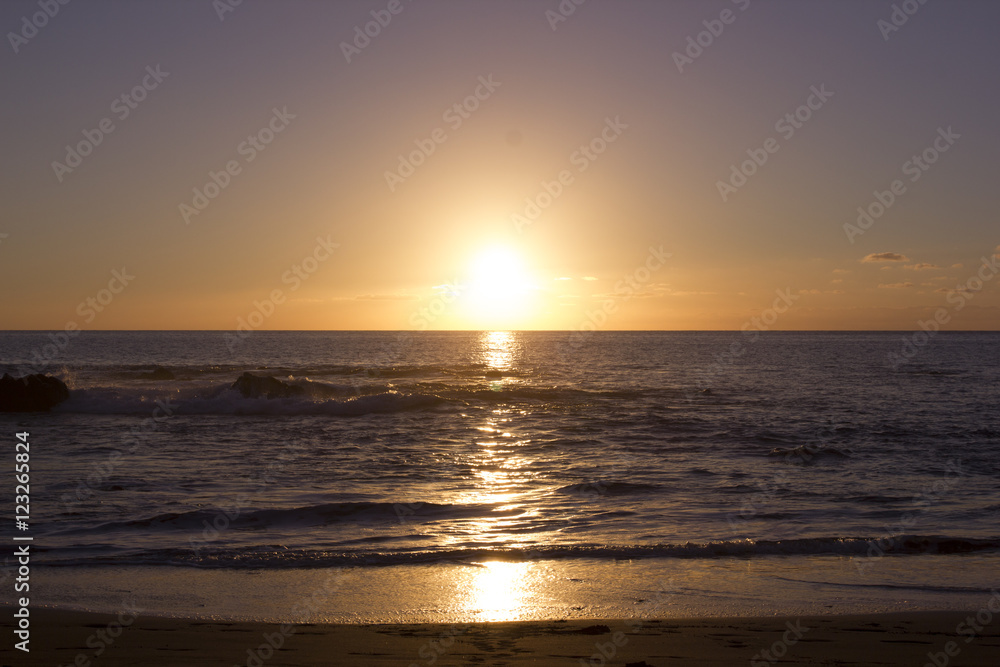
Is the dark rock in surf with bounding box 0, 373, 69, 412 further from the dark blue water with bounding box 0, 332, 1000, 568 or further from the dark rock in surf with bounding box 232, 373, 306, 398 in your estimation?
the dark rock in surf with bounding box 232, 373, 306, 398

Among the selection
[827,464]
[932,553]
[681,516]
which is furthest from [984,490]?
[681,516]

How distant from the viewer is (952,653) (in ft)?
20.9

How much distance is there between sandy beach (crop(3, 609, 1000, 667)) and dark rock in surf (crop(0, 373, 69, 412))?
27313 mm

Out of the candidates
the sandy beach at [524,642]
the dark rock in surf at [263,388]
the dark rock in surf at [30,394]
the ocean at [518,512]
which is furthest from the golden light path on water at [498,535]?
the dark rock in surf at [30,394]

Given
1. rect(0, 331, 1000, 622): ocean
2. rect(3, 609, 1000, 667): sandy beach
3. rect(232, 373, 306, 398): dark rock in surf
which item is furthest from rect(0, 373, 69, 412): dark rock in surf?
rect(3, 609, 1000, 667): sandy beach

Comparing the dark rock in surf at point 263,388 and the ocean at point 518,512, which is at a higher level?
the dark rock in surf at point 263,388

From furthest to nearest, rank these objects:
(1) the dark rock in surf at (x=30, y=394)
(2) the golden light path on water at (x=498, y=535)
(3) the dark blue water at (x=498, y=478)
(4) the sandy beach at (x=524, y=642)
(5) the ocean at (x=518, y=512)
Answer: (1) the dark rock in surf at (x=30, y=394) < (3) the dark blue water at (x=498, y=478) < (5) the ocean at (x=518, y=512) < (2) the golden light path on water at (x=498, y=535) < (4) the sandy beach at (x=524, y=642)

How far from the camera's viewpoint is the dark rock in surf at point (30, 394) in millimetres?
29703

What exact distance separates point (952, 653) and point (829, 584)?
6.57 feet

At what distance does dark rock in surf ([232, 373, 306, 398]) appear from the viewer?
108 ft

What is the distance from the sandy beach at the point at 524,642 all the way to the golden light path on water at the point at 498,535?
68 cm

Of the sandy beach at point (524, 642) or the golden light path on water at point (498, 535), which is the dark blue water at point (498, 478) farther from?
the sandy beach at point (524, 642)

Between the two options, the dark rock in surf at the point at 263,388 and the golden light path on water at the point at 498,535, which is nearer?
the golden light path on water at the point at 498,535

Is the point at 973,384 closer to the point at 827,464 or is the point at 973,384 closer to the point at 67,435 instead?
the point at 827,464
